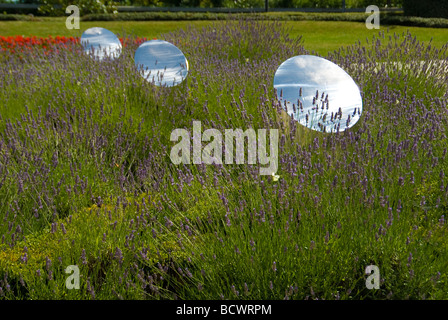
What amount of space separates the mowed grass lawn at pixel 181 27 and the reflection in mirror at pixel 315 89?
886cm

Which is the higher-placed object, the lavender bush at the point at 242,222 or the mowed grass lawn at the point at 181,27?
the mowed grass lawn at the point at 181,27

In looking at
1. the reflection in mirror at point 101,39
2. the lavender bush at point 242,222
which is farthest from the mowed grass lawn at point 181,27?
the lavender bush at point 242,222

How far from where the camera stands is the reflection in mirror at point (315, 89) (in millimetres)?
4000

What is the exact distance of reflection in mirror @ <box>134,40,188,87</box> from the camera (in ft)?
19.8

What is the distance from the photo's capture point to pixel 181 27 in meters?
14.4

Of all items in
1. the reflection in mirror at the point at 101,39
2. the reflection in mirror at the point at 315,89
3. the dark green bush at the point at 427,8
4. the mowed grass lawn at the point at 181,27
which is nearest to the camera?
the reflection in mirror at the point at 315,89

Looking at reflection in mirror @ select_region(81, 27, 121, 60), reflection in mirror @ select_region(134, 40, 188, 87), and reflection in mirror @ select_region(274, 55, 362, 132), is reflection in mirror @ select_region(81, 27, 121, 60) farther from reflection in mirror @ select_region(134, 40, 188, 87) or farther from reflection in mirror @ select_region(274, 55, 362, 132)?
reflection in mirror @ select_region(274, 55, 362, 132)

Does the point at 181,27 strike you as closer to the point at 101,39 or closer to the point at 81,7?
the point at 101,39

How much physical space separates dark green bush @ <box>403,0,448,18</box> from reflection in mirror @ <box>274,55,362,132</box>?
14646mm

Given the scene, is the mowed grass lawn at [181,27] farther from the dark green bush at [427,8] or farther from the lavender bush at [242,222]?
the lavender bush at [242,222]

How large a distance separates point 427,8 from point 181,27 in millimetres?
9003

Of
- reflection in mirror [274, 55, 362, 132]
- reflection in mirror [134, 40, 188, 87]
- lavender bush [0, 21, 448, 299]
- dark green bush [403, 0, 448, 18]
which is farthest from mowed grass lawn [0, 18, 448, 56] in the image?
lavender bush [0, 21, 448, 299]

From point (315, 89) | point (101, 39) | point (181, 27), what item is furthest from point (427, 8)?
point (315, 89)

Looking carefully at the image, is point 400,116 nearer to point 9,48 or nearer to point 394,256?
point 394,256
